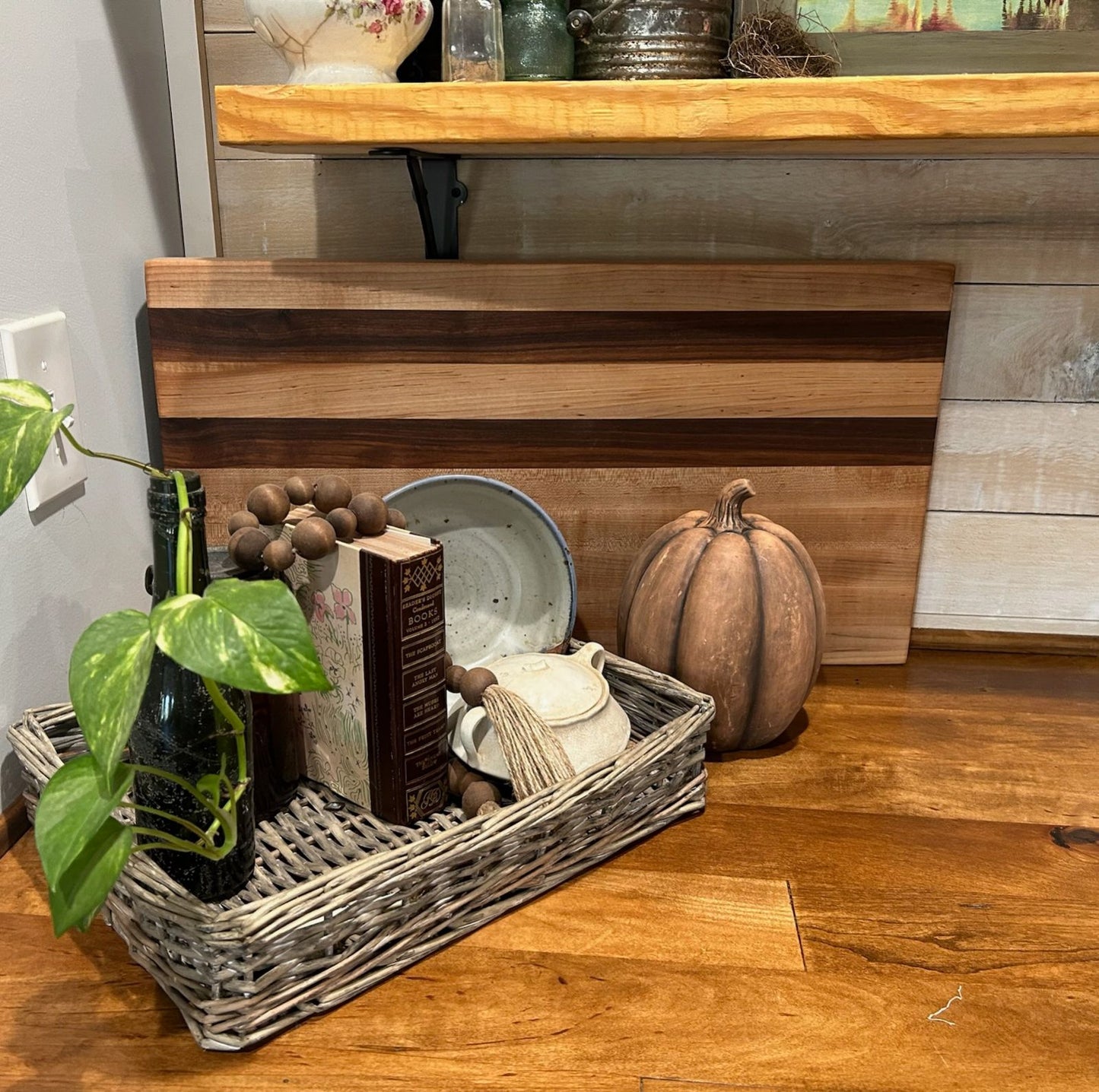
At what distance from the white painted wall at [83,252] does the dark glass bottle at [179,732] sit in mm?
221

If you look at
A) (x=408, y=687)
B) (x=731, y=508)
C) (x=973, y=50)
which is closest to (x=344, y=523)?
(x=408, y=687)

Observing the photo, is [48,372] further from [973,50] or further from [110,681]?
[973,50]

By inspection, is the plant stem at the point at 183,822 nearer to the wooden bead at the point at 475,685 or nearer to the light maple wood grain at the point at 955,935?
the wooden bead at the point at 475,685

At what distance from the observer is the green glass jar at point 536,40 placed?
87 cm

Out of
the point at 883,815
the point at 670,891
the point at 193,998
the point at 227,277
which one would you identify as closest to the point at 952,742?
the point at 883,815

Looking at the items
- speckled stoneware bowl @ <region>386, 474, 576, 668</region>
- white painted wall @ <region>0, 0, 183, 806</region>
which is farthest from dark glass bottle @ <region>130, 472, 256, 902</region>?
speckled stoneware bowl @ <region>386, 474, 576, 668</region>

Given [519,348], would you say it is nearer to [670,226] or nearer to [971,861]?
[670,226]

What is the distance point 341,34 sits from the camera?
832 mm

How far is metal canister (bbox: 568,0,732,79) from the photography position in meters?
0.85

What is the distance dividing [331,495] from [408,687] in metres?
0.15

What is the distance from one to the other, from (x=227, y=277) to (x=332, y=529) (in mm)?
349

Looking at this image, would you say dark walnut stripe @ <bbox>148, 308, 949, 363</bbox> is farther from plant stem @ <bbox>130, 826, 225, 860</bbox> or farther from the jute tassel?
plant stem @ <bbox>130, 826, 225, 860</bbox>

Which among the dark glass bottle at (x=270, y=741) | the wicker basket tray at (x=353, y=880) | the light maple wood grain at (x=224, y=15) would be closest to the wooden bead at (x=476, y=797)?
the wicker basket tray at (x=353, y=880)

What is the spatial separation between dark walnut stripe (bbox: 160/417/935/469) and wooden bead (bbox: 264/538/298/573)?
0.91 feet
